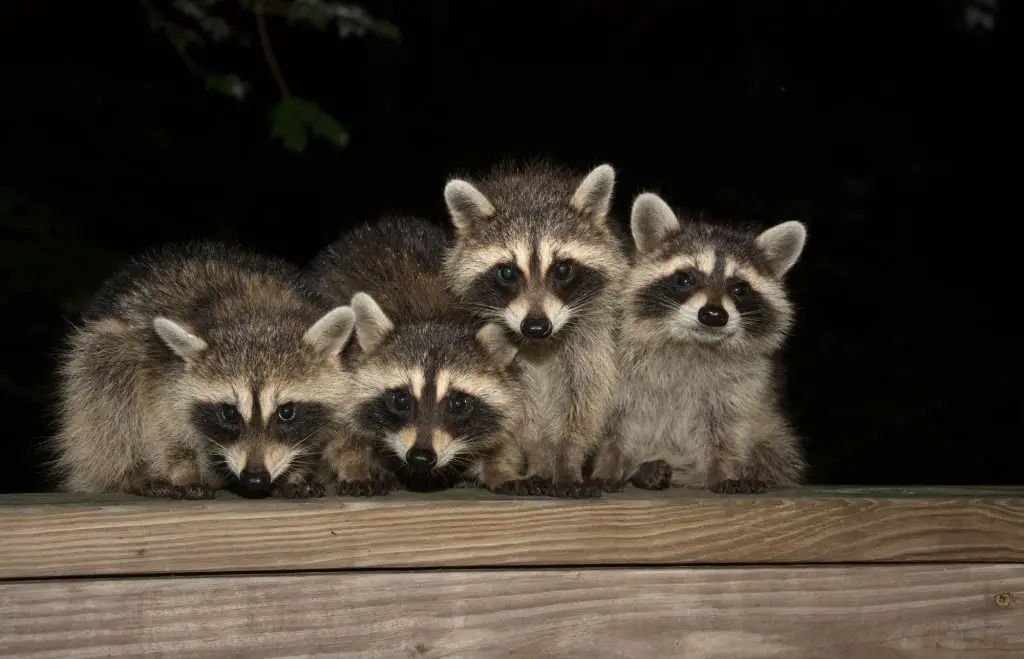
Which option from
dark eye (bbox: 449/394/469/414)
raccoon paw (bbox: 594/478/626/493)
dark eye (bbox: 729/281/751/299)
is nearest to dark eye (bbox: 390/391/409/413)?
dark eye (bbox: 449/394/469/414)

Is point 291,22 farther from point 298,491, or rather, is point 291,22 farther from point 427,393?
point 298,491

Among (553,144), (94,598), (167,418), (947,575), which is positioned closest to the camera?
(94,598)

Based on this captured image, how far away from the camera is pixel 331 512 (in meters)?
2.43

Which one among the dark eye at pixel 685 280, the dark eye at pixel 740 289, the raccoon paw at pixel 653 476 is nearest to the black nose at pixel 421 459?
the raccoon paw at pixel 653 476

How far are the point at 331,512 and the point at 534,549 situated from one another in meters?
0.43

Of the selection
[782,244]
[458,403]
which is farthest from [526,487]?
[782,244]

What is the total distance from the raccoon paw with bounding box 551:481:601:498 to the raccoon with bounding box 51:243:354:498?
0.60 m

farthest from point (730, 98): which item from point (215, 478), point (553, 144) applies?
point (215, 478)

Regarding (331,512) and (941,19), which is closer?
(331,512)

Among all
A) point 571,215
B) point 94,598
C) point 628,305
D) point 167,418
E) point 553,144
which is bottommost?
point 94,598

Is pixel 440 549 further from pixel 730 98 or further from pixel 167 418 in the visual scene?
pixel 730 98

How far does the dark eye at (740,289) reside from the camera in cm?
366

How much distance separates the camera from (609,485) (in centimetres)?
319

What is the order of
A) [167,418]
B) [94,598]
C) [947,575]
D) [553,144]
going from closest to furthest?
[94,598], [947,575], [167,418], [553,144]
